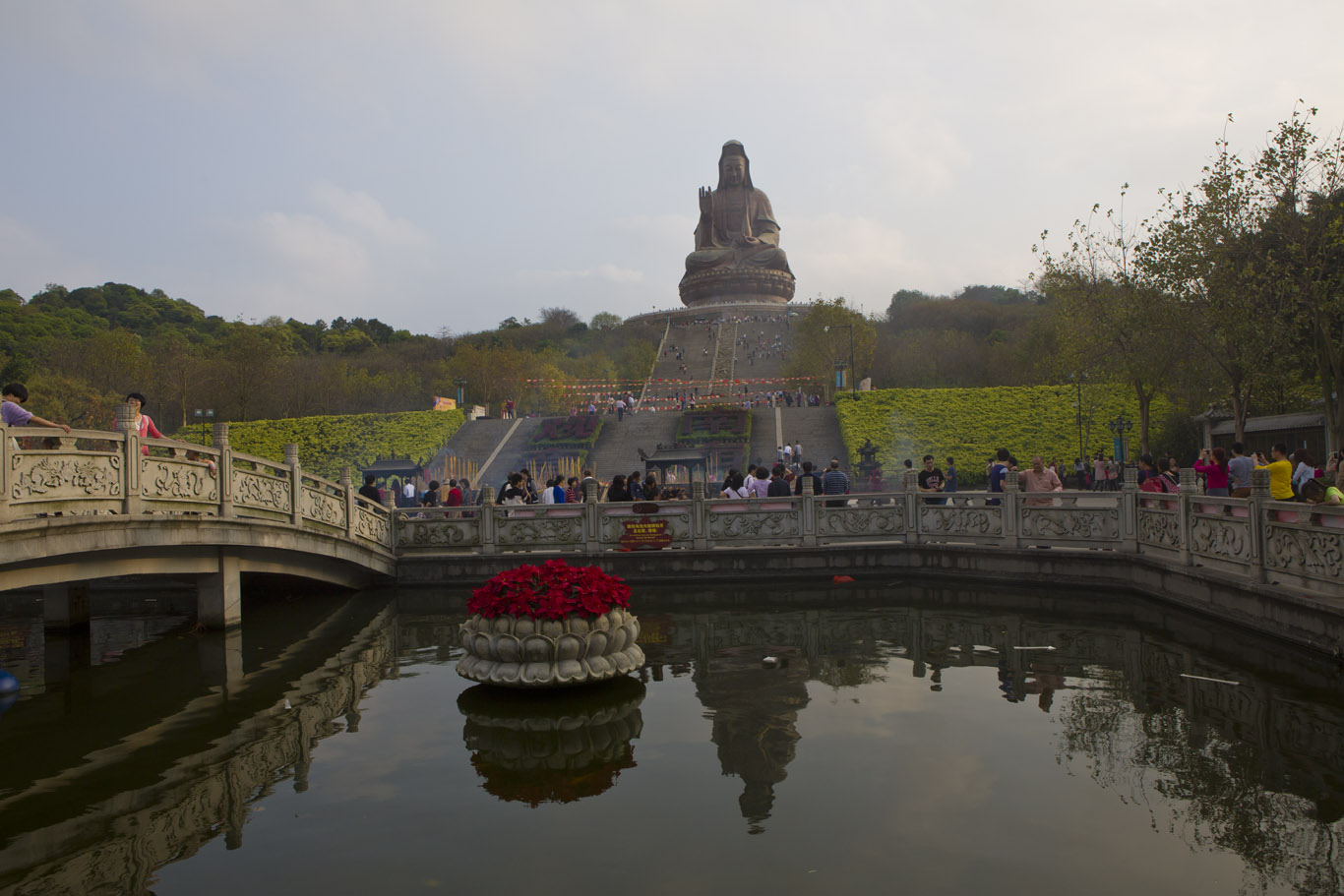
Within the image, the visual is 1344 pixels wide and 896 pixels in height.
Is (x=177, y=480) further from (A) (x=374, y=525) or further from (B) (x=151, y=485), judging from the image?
(A) (x=374, y=525)

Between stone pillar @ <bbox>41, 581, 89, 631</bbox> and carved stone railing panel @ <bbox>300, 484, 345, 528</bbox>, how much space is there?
8.98 ft

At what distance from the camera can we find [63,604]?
11.3 meters

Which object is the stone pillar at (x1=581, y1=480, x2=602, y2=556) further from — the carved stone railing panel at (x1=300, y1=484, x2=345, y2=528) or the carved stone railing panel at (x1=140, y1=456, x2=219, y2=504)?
the carved stone railing panel at (x1=140, y1=456, x2=219, y2=504)

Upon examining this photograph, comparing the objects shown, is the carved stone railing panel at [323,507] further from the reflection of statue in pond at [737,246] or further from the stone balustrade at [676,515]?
the reflection of statue in pond at [737,246]

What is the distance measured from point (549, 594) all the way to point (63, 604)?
721cm

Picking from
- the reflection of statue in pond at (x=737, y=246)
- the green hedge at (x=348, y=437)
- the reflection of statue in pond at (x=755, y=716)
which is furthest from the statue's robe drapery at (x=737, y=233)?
the reflection of statue in pond at (x=755, y=716)

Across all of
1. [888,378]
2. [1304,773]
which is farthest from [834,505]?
[888,378]

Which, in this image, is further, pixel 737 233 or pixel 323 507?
pixel 737 233

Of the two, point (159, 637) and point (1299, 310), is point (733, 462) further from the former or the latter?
point (159, 637)

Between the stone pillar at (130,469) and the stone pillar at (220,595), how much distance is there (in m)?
2.18

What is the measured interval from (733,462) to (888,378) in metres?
26.5

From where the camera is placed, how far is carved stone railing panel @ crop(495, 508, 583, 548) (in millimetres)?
15164

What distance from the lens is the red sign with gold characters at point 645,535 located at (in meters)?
15.0

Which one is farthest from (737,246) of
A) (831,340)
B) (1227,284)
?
(1227,284)
